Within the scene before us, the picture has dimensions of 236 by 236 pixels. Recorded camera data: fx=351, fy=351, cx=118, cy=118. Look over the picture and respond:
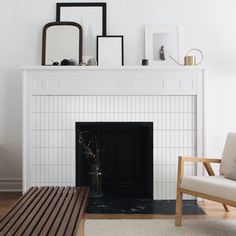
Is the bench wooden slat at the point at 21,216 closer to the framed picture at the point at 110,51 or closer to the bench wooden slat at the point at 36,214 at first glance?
the bench wooden slat at the point at 36,214

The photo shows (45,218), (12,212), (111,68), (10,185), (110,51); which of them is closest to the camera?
(45,218)

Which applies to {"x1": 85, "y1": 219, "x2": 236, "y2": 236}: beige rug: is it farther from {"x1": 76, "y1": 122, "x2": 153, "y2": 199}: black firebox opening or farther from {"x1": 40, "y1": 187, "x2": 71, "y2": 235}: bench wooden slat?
{"x1": 76, "y1": 122, "x2": 153, "y2": 199}: black firebox opening

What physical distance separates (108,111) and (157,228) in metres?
1.42

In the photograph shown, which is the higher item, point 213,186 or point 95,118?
point 95,118

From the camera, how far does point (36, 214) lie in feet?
6.53

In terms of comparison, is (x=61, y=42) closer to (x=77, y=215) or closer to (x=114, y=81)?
(x=114, y=81)

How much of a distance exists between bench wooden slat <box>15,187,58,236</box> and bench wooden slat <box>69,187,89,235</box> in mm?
189

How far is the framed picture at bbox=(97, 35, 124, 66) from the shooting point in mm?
4066

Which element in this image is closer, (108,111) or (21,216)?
(21,216)

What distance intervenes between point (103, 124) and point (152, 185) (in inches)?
33.4

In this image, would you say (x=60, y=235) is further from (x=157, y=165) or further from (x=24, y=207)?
(x=157, y=165)

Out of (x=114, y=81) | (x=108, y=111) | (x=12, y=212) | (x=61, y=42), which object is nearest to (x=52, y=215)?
(x=12, y=212)

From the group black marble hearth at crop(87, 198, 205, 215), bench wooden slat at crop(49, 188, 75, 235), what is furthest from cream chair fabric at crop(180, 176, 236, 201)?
bench wooden slat at crop(49, 188, 75, 235)

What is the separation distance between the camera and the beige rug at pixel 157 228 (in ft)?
9.02
